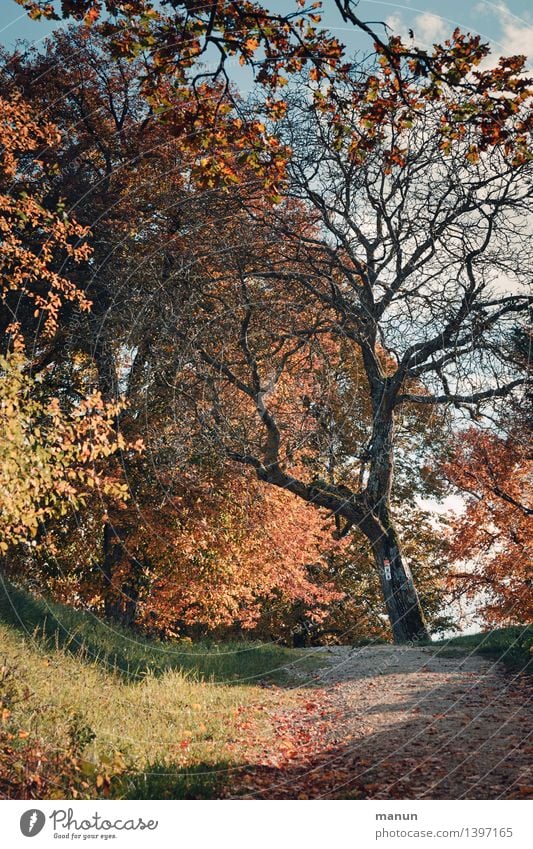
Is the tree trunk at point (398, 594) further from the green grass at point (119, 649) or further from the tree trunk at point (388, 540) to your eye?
the green grass at point (119, 649)

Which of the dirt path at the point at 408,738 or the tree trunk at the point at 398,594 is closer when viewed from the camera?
the dirt path at the point at 408,738

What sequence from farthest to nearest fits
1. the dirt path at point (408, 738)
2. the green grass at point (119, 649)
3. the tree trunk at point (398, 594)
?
the tree trunk at point (398, 594)
the green grass at point (119, 649)
the dirt path at point (408, 738)

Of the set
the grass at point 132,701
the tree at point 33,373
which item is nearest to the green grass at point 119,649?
the grass at point 132,701

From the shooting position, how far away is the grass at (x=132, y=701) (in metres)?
6.65

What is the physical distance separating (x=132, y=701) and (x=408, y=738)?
144 inches

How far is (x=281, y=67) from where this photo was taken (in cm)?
715

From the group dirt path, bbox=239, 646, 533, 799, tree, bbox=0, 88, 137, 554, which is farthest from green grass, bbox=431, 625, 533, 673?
tree, bbox=0, 88, 137, 554

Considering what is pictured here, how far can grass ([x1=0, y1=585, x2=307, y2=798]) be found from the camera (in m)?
6.65

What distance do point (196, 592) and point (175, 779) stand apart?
9992 mm

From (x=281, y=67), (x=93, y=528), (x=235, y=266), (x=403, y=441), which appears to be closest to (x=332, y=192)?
(x=235, y=266)

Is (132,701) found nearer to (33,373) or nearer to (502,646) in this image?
(33,373)

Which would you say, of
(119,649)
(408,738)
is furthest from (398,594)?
(408,738)

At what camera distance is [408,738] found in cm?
779

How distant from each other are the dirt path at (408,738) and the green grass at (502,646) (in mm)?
371
